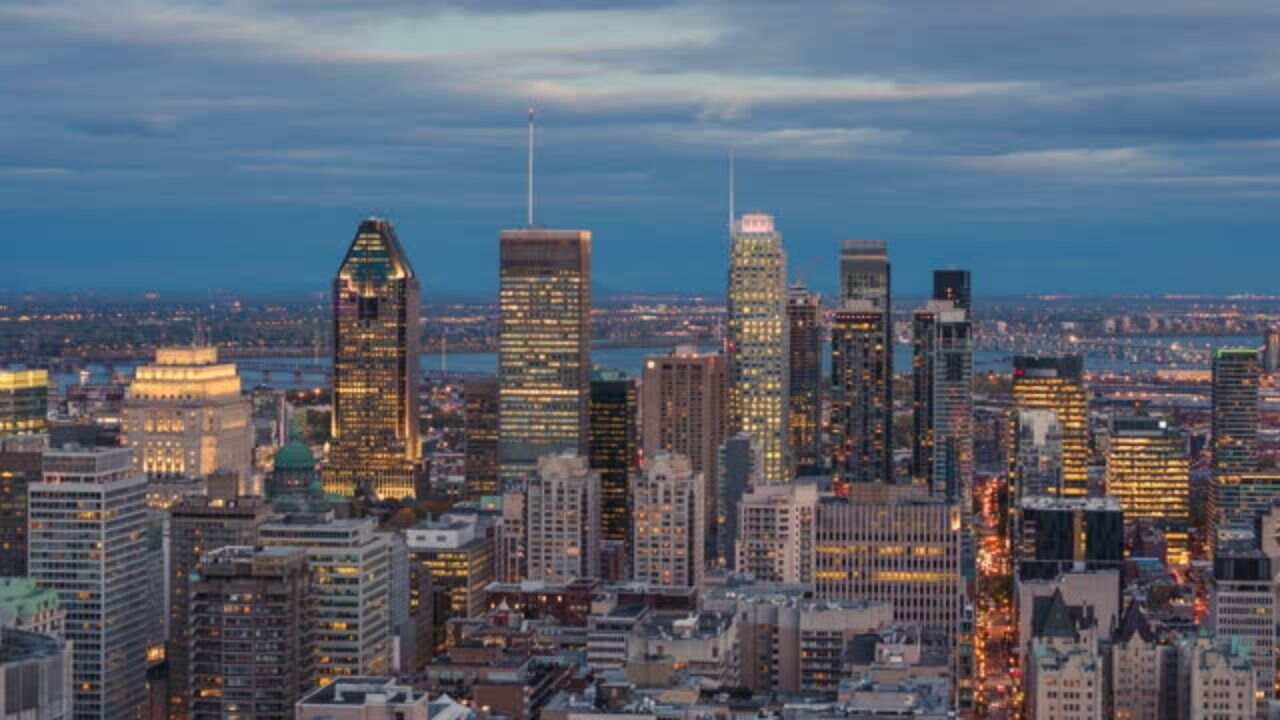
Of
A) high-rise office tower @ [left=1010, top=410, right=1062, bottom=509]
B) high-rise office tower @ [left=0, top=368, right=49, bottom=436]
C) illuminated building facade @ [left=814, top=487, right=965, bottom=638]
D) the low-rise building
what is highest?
high-rise office tower @ [left=0, top=368, right=49, bottom=436]

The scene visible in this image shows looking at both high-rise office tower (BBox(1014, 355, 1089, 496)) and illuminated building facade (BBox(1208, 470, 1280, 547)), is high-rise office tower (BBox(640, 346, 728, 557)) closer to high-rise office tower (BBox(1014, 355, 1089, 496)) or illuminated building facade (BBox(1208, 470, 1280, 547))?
high-rise office tower (BBox(1014, 355, 1089, 496))

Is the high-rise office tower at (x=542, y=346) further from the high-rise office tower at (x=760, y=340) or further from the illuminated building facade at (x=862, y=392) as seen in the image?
the illuminated building facade at (x=862, y=392)

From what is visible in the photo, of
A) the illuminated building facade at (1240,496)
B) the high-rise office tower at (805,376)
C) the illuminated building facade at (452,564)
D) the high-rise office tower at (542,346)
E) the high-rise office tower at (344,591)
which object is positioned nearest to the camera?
the high-rise office tower at (344,591)

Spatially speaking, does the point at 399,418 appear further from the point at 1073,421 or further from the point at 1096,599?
the point at 1096,599

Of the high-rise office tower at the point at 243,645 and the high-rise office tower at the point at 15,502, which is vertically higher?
the high-rise office tower at the point at 15,502

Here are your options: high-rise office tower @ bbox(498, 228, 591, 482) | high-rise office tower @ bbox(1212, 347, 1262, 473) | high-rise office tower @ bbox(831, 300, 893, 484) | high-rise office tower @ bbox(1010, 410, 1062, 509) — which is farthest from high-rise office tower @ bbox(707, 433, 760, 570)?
high-rise office tower @ bbox(1212, 347, 1262, 473)

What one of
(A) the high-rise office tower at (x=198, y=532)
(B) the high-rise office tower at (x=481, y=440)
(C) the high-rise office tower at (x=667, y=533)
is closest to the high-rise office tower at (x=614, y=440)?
(B) the high-rise office tower at (x=481, y=440)

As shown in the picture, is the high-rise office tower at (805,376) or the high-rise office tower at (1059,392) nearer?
the high-rise office tower at (1059,392)

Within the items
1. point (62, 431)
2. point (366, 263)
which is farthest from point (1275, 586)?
point (366, 263)
